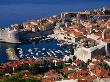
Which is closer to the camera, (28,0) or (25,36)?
(25,36)

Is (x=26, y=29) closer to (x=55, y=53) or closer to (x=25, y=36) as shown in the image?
(x=25, y=36)

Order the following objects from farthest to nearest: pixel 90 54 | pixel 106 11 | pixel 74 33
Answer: pixel 106 11 → pixel 74 33 → pixel 90 54

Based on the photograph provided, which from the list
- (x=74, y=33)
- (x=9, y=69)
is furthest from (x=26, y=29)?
(x=9, y=69)

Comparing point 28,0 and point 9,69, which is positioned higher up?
point 28,0

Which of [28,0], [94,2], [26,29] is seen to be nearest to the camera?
[26,29]

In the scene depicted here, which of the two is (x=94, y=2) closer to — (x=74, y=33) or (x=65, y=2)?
(x=65, y=2)

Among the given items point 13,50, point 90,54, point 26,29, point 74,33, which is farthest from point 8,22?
point 90,54
